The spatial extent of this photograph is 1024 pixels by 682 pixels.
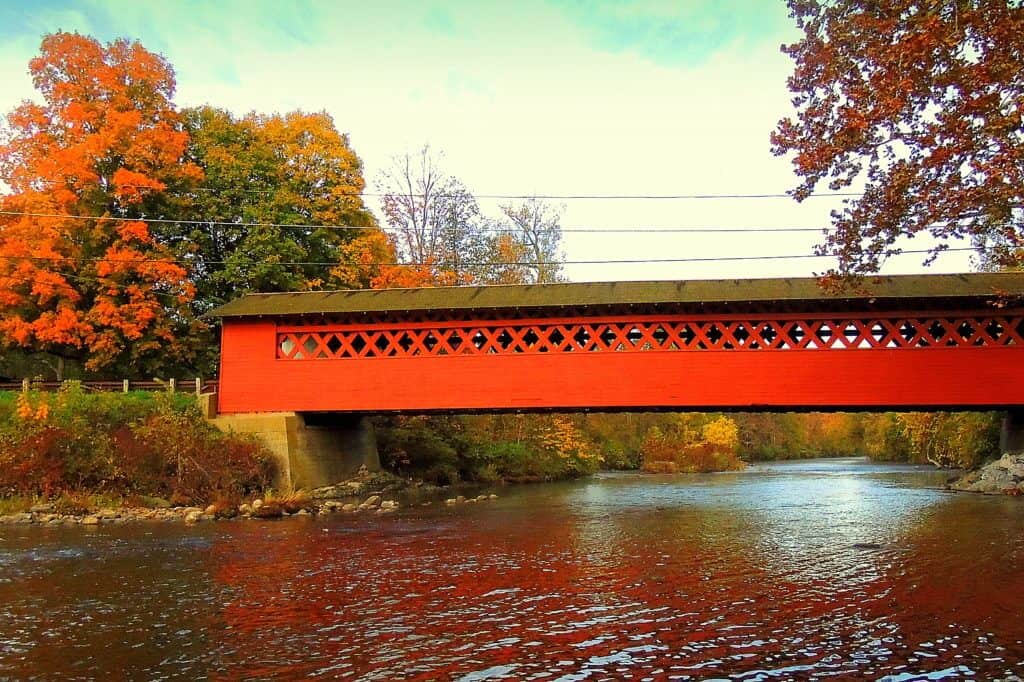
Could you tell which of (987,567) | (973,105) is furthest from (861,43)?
(987,567)

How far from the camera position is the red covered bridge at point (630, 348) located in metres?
19.4

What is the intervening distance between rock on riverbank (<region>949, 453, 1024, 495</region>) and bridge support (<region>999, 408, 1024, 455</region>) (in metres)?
0.47

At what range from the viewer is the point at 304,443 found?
22.0 m

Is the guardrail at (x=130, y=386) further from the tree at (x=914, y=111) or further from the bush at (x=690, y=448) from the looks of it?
the bush at (x=690, y=448)

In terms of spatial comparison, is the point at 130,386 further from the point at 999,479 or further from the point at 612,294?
the point at 999,479

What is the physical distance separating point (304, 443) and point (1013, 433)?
1922 cm

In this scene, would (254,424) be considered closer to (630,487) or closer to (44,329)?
(44,329)

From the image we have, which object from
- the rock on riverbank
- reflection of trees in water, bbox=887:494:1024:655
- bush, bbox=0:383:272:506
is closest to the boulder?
bush, bbox=0:383:272:506

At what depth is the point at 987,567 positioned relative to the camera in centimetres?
1003

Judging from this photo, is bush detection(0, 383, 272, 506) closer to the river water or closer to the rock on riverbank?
the river water

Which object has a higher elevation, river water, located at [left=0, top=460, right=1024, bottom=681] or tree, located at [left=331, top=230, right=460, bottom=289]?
tree, located at [left=331, top=230, right=460, bottom=289]

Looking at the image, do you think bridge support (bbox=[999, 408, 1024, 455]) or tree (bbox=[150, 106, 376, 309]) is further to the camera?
tree (bbox=[150, 106, 376, 309])

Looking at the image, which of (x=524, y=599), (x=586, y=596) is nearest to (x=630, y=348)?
(x=586, y=596)

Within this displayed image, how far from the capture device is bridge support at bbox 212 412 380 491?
69.8 ft
